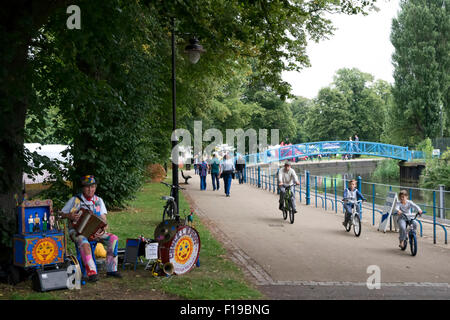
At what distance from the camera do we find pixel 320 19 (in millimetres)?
17109

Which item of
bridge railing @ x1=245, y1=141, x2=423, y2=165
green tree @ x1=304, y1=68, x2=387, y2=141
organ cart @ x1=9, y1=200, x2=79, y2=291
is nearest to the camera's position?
organ cart @ x1=9, y1=200, x2=79, y2=291

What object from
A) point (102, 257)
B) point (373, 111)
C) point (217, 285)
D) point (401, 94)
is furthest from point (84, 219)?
point (373, 111)

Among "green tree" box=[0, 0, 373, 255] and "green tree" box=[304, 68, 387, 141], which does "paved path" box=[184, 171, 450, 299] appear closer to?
"green tree" box=[0, 0, 373, 255]

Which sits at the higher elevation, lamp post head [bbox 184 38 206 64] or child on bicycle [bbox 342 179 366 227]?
lamp post head [bbox 184 38 206 64]

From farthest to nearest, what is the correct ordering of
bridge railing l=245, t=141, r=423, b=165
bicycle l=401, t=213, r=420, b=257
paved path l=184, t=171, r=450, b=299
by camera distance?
bridge railing l=245, t=141, r=423, b=165, bicycle l=401, t=213, r=420, b=257, paved path l=184, t=171, r=450, b=299

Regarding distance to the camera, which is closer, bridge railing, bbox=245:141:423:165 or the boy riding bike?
the boy riding bike

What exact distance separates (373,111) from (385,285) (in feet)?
252

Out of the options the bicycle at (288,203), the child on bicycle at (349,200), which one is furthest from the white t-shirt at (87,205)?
the bicycle at (288,203)

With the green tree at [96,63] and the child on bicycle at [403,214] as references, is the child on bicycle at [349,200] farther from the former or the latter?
the green tree at [96,63]

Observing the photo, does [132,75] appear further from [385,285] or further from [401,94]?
[401,94]

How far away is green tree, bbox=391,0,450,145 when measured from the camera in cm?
4872

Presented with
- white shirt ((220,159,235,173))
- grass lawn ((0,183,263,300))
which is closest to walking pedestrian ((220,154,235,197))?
white shirt ((220,159,235,173))

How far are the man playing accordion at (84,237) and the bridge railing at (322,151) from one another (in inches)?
1568

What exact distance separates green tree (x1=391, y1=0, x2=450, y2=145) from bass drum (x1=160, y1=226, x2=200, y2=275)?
153 ft
